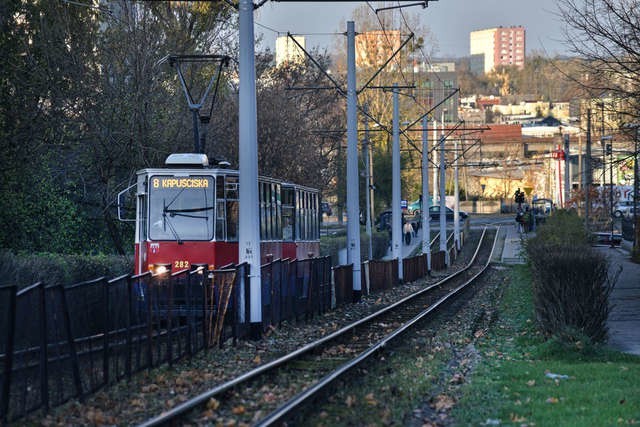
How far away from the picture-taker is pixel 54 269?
22.5 meters

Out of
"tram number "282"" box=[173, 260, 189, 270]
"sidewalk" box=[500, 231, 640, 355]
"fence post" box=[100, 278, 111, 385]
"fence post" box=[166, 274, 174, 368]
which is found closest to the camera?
"fence post" box=[100, 278, 111, 385]

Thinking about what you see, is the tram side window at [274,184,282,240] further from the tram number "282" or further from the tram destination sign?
the tram number "282"

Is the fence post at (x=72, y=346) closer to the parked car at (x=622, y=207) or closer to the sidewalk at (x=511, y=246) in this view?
the sidewalk at (x=511, y=246)

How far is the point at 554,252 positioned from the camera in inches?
738

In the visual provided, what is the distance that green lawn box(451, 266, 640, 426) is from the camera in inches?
437

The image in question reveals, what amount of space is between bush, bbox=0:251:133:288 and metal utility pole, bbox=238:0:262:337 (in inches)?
118

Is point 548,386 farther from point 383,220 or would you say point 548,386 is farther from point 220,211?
point 383,220

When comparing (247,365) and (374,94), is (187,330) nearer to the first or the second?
(247,365)

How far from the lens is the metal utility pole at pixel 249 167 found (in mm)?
19359

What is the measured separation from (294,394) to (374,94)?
69190mm

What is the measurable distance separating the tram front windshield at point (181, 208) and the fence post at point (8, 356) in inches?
423

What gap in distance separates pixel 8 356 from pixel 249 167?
9.02 meters

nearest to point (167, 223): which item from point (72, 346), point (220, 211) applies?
point (220, 211)

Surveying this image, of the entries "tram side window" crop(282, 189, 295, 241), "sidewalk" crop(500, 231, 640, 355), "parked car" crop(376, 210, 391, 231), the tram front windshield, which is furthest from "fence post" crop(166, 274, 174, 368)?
"parked car" crop(376, 210, 391, 231)
